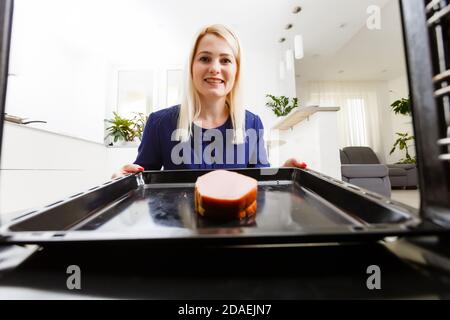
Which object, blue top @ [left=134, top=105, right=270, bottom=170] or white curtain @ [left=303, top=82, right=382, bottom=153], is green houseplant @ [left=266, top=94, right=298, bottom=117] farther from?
blue top @ [left=134, top=105, right=270, bottom=170]

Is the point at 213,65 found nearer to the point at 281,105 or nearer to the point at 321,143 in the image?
the point at 321,143

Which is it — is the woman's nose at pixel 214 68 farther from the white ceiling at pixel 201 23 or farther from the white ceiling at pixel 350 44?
the white ceiling at pixel 201 23

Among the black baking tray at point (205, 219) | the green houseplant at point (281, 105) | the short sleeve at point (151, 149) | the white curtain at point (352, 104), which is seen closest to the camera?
the black baking tray at point (205, 219)

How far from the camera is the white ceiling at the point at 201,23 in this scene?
2.99 meters

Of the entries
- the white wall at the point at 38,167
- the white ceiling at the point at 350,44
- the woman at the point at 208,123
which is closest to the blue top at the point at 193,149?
the woman at the point at 208,123

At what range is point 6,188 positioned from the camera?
163 cm

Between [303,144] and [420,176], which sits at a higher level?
[303,144]

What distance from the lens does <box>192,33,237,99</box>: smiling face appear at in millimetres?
1000

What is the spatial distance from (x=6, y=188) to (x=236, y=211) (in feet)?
6.28

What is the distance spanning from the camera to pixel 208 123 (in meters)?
1.16

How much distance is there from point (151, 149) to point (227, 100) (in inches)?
17.0
